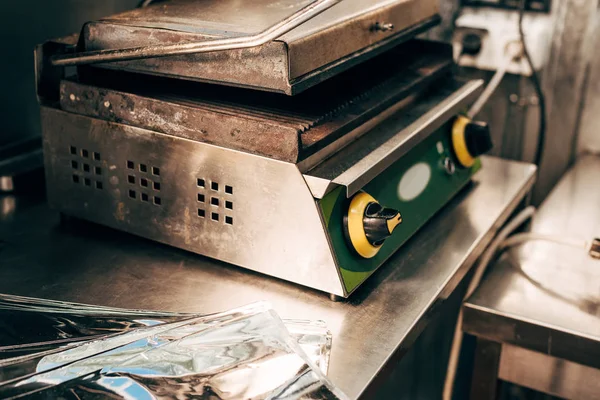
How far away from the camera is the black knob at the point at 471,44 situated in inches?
75.7

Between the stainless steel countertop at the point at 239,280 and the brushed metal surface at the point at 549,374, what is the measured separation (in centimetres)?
21

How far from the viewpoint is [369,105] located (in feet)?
3.95

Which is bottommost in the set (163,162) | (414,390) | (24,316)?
(414,390)

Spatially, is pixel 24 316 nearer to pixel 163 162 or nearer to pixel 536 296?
pixel 163 162

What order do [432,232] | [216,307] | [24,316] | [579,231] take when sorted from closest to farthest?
1. [24,316]
2. [216,307]
3. [432,232]
4. [579,231]

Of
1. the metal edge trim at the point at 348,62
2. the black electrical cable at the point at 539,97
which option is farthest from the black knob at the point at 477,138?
the black electrical cable at the point at 539,97

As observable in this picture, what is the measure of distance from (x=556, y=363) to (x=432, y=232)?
0.33 meters

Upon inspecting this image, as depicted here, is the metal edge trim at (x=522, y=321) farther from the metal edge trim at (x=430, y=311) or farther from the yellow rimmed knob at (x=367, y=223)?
the yellow rimmed knob at (x=367, y=223)

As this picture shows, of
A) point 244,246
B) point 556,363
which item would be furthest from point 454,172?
point 244,246

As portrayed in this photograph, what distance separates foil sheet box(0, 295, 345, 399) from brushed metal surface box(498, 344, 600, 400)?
0.51m

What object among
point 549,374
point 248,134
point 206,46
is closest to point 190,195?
point 248,134

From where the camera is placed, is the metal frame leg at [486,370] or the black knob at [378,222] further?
the metal frame leg at [486,370]

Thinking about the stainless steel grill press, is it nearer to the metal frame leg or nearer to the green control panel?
the green control panel

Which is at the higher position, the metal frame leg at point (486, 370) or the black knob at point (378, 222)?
the black knob at point (378, 222)
